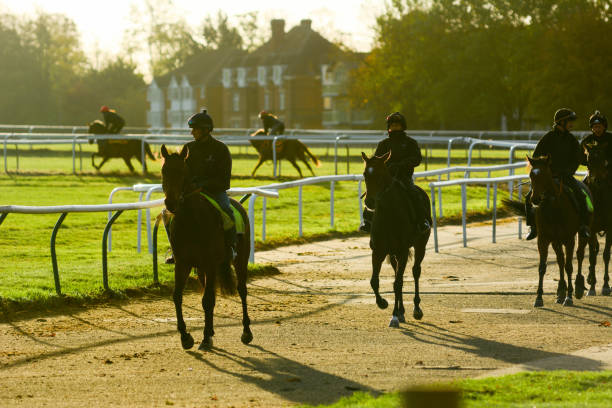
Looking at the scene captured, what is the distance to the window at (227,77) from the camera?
10138 centimetres

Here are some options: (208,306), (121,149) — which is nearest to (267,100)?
(121,149)

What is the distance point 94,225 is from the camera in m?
18.5

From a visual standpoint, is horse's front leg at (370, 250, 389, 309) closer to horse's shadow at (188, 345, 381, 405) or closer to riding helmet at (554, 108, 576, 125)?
horse's shadow at (188, 345, 381, 405)

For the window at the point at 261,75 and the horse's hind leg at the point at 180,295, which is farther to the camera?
the window at the point at 261,75

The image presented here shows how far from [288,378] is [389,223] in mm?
2732

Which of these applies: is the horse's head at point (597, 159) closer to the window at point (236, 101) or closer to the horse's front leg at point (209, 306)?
the horse's front leg at point (209, 306)

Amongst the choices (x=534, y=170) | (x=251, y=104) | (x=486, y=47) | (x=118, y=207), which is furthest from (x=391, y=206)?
(x=251, y=104)

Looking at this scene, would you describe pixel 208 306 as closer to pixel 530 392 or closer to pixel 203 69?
pixel 530 392

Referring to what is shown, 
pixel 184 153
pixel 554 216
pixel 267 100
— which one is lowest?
pixel 554 216

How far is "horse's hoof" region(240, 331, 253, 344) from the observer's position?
8.60m

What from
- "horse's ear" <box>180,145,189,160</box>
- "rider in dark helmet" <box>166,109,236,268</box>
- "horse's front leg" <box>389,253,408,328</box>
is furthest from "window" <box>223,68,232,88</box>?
"horse's ear" <box>180,145,189,160</box>

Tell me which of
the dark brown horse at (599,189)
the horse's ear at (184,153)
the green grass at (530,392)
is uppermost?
the horse's ear at (184,153)

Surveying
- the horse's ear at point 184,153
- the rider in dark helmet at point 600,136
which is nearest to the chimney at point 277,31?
the rider in dark helmet at point 600,136

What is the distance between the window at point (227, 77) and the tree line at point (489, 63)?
3332 cm
